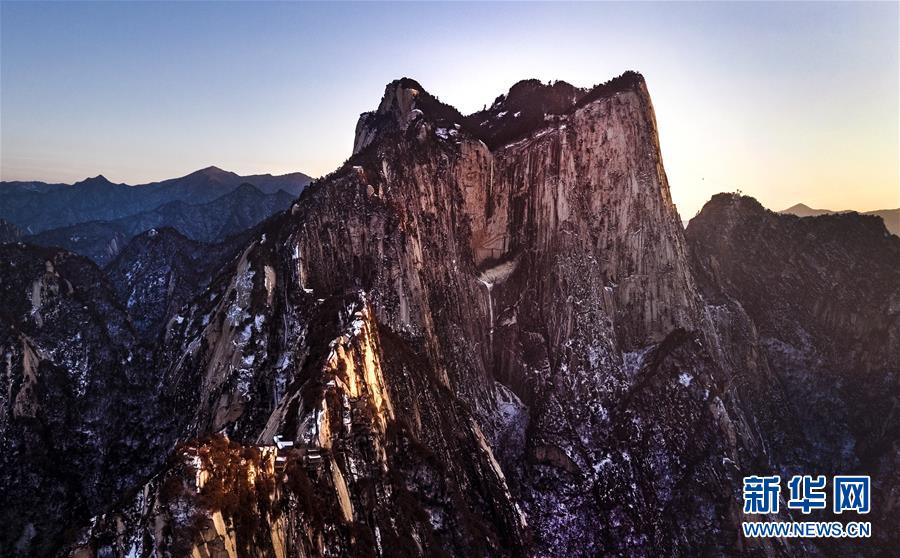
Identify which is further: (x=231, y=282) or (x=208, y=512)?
(x=231, y=282)

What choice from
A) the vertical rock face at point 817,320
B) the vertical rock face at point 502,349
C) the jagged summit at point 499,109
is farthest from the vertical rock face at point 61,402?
the vertical rock face at point 817,320

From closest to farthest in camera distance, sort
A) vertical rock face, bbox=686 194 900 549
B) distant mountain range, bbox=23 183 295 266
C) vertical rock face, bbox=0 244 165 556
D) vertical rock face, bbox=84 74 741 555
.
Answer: vertical rock face, bbox=84 74 741 555 → vertical rock face, bbox=0 244 165 556 → vertical rock face, bbox=686 194 900 549 → distant mountain range, bbox=23 183 295 266

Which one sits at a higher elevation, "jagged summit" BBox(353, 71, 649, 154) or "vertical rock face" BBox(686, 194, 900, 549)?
"jagged summit" BBox(353, 71, 649, 154)

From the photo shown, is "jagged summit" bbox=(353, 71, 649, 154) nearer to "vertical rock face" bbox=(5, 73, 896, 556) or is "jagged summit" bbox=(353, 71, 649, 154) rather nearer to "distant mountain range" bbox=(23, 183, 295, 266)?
"vertical rock face" bbox=(5, 73, 896, 556)

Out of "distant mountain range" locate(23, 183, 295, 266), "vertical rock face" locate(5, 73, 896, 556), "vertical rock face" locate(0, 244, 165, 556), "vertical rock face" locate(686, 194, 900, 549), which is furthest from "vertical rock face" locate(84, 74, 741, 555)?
"distant mountain range" locate(23, 183, 295, 266)

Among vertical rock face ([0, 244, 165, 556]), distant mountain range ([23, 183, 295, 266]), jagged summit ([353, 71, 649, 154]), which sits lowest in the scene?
vertical rock face ([0, 244, 165, 556])

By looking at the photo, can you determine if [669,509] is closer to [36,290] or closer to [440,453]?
[440,453]

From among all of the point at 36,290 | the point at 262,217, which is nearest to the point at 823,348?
the point at 36,290

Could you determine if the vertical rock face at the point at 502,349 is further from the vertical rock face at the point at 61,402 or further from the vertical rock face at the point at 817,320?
the vertical rock face at the point at 61,402
